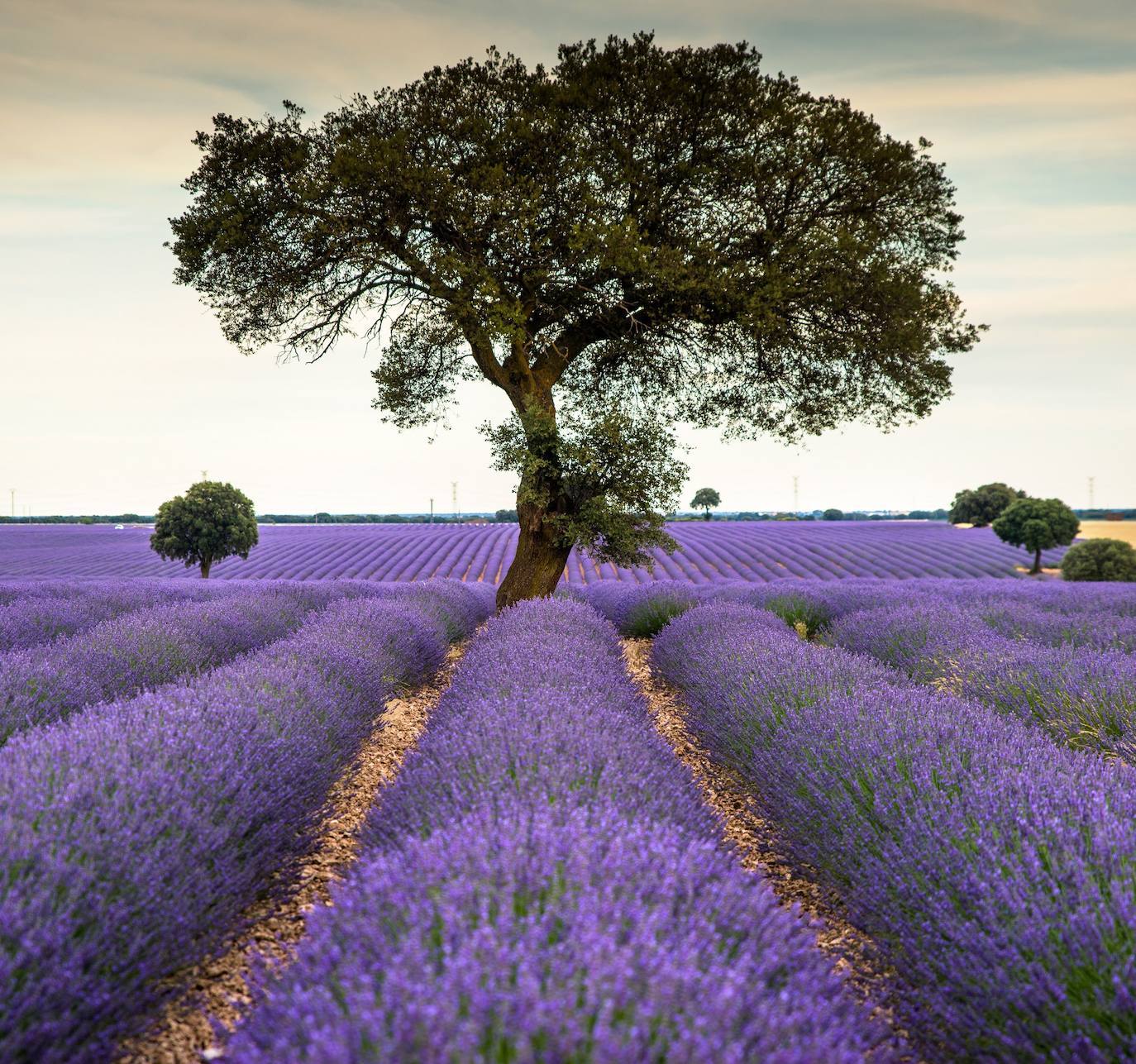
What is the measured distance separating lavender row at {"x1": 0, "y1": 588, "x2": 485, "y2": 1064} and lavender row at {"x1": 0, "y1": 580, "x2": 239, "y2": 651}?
3202 millimetres

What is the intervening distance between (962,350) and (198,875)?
9.30 m

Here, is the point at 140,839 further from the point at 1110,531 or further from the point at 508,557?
the point at 1110,531

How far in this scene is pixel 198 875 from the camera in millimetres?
1878

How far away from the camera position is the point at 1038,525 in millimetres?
24500

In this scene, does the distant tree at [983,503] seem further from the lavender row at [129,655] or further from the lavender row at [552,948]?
the lavender row at [552,948]

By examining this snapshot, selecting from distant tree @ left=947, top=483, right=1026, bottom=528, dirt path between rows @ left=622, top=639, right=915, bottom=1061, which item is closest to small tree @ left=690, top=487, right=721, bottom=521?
distant tree @ left=947, top=483, right=1026, bottom=528

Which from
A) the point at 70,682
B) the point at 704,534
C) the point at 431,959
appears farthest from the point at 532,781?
the point at 704,534

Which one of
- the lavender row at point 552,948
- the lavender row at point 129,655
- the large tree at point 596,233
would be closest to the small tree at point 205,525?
the large tree at point 596,233

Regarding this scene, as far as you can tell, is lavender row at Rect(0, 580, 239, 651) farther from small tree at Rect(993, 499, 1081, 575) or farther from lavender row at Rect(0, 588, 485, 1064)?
small tree at Rect(993, 499, 1081, 575)

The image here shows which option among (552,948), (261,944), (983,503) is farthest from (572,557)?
(983,503)

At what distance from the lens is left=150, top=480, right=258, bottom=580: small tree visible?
777 inches

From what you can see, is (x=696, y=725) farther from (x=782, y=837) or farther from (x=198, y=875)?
(x=198, y=875)

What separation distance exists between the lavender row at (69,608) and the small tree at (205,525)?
426 inches

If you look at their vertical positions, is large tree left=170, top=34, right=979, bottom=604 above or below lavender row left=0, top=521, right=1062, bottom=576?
above
